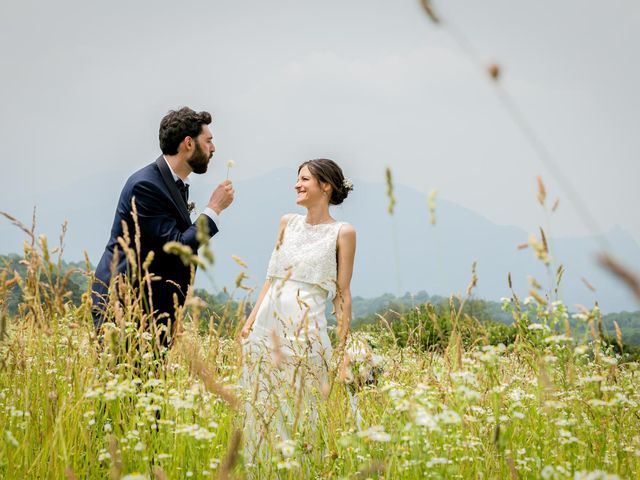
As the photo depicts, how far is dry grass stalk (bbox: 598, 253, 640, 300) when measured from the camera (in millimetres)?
1040

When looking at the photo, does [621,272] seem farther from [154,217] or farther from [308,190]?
[308,190]

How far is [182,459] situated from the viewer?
2.62 metres

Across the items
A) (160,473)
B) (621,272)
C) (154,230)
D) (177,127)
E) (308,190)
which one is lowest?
(160,473)

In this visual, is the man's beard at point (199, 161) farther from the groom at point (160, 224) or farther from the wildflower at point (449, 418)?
the wildflower at point (449, 418)

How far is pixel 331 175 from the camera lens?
5.37 meters

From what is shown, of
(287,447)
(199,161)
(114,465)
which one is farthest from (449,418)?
(199,161)

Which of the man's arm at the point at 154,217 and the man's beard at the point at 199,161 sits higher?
the man's beard at the point at 199,161

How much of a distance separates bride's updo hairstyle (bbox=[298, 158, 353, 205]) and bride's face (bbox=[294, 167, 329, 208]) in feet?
0.15

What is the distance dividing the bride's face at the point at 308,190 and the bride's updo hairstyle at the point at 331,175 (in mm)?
47

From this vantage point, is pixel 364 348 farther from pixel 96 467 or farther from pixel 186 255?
pixel 186 255

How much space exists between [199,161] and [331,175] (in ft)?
4.10

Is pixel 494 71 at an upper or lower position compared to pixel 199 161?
lower

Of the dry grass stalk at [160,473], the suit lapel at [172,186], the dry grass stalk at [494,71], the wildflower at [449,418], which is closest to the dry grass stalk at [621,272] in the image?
the dry grass stalk at [494,71]

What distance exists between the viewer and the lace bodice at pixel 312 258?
497 cm
